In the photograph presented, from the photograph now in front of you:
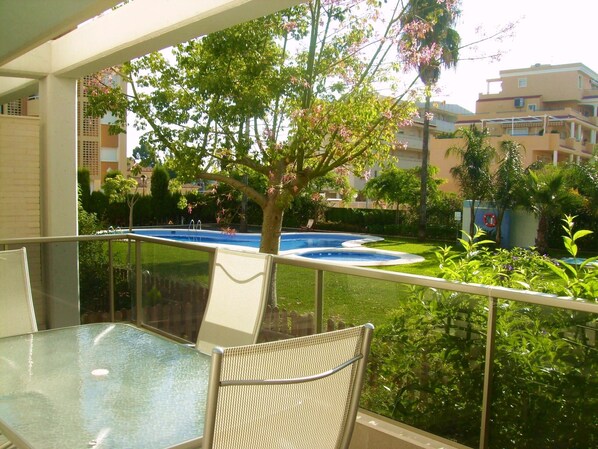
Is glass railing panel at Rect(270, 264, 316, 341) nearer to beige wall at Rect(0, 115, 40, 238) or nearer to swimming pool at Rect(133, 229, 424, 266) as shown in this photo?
beige wall at Rect(0, 115, 40, 238)

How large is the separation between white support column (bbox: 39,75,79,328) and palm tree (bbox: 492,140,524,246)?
17626 mm

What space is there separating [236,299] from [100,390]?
102 centimetres

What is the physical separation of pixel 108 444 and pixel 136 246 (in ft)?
12.3

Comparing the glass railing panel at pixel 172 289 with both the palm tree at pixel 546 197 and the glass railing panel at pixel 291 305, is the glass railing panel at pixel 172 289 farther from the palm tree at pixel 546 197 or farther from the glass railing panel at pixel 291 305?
the palm tree at pixel 546 197

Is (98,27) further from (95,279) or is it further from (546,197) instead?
(546,197)

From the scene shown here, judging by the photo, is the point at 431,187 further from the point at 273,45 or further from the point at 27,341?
the point at 27,341

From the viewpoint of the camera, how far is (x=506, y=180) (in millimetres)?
21016

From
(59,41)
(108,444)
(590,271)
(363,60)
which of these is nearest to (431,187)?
(363,60)

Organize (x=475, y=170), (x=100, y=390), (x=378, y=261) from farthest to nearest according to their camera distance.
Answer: (x=475, y=170), (x=378, y=261), (x=100, y=390)

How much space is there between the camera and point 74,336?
287cm

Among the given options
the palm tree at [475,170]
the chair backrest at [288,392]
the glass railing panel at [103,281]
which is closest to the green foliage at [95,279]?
the glass railing panel at [103,281]

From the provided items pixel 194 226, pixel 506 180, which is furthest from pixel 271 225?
pixel 194 226

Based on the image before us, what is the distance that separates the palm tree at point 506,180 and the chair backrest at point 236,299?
1912 centimetres

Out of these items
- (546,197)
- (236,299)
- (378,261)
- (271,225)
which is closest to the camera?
(236,299)
